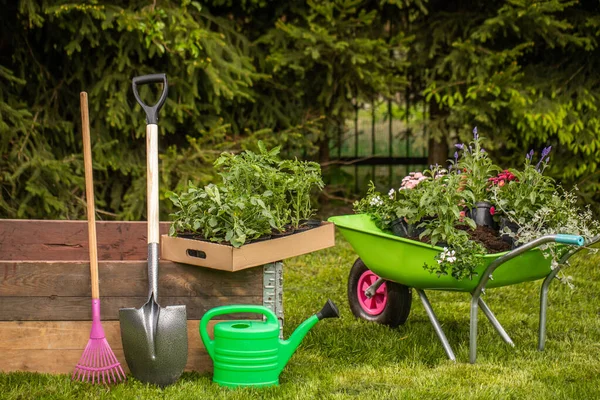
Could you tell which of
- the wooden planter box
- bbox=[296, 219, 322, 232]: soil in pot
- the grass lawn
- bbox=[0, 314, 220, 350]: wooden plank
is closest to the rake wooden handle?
bbox=[0, 314, 220, 350]: wooden plank

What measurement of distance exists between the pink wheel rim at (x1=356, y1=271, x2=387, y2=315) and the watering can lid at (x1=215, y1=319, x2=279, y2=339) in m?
1.06

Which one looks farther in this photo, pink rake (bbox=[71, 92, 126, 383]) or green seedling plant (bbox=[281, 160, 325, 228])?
green seedling plant (bbox=[281, 160, 325, 228])

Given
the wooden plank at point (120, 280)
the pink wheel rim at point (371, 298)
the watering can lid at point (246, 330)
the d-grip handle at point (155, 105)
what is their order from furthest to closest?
the pink wheel rim at point (371, 298) < the d-grip handle at point (155, 105) < the wooden plank at point (120, 280) < the watering can lid at point (246, 330)

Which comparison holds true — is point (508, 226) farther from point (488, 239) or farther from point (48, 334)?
point (48, 334)

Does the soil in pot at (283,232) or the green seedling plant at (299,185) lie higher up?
the green seedling plant at (299,185)

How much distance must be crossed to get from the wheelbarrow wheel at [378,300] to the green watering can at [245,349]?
959 mm

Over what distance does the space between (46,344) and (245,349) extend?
2.67ft

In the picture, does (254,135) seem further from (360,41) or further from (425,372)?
(425,372)

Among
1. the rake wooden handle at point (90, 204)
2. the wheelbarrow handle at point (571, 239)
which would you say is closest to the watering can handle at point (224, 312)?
the rake wooden handle at point (90, 204)

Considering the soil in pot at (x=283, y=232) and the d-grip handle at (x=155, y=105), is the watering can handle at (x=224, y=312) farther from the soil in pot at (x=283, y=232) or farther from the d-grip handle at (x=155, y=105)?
the d-grip handle at (x=155, y=105)

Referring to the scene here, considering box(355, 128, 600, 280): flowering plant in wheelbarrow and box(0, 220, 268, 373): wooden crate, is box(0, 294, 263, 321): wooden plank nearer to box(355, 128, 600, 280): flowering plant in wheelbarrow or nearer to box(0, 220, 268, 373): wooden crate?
box(0, 220, 268, 373): wooden crate

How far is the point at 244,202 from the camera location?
10.9ft

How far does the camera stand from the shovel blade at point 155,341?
315cm

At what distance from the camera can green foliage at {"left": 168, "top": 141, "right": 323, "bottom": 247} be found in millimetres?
3320
